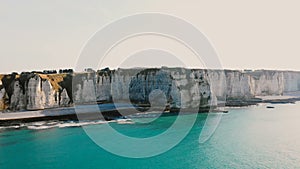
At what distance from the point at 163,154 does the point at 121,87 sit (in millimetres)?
36304

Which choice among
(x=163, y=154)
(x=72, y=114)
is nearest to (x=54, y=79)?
(x=72, y=114)

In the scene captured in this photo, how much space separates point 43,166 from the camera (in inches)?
814

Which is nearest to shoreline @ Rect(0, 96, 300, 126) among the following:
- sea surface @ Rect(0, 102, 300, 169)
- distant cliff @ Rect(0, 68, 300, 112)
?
distant cliff @ Rect(0, 68, 300, 112)

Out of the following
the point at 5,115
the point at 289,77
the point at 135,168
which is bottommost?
the point at 135,168

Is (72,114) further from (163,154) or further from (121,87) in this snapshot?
(163,154)

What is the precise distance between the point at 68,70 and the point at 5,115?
1057 inches

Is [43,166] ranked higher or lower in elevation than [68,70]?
lower

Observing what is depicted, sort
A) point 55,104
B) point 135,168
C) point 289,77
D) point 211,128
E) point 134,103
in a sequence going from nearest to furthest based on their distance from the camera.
→ point 135,168 → point 211,128 → point 55,104 → point 134,103 → point 289,77

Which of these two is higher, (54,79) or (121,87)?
(54,79)

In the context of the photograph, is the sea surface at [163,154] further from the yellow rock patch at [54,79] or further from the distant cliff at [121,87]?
the yellow rock patch at [54,79]

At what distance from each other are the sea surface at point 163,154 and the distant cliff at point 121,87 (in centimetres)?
1029

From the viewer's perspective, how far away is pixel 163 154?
79.4ft

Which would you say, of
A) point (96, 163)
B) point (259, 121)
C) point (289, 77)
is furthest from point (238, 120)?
point (289, 77)

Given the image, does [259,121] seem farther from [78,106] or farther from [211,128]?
[78,106]
